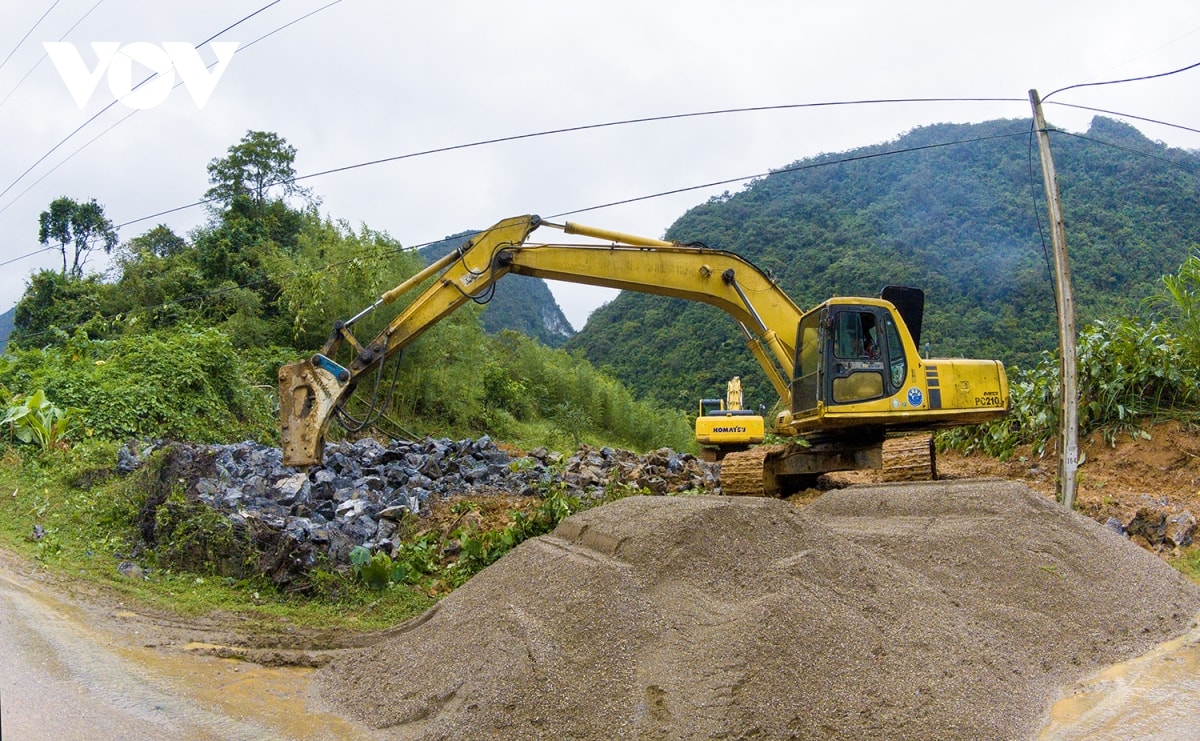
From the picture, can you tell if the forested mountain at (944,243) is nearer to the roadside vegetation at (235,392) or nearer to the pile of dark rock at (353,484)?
the roadside vegetation at (235,392)

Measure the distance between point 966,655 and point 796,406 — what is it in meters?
4.94

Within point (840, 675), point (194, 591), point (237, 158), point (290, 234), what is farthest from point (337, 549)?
point (237, 158)

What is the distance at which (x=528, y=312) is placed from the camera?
204ft

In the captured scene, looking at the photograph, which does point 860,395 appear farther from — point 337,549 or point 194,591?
point 194,591

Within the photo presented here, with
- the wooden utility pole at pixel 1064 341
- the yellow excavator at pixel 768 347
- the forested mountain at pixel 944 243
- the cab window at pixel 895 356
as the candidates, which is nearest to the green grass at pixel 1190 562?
the wooden utility pole at pixel 1064 341

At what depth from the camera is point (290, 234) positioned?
86.6ft

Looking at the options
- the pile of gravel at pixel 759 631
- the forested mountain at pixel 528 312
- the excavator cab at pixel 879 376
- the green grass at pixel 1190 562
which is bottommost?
the green grass at pixel 1190 562

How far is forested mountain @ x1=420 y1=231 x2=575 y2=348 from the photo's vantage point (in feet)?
187

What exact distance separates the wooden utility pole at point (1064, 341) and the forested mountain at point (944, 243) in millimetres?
9946

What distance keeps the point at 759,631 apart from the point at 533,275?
550 centimetres

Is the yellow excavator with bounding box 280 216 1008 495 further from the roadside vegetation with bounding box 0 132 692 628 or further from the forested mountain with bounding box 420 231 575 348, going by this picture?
the forested mountain with bounding box 420 231 575 348

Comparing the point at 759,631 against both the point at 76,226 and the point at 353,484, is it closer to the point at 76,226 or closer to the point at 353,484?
the point at 353,484

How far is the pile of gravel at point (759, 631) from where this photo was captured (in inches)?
157

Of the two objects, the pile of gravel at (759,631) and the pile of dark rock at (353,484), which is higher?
the pile of dark rock at (353,484)
